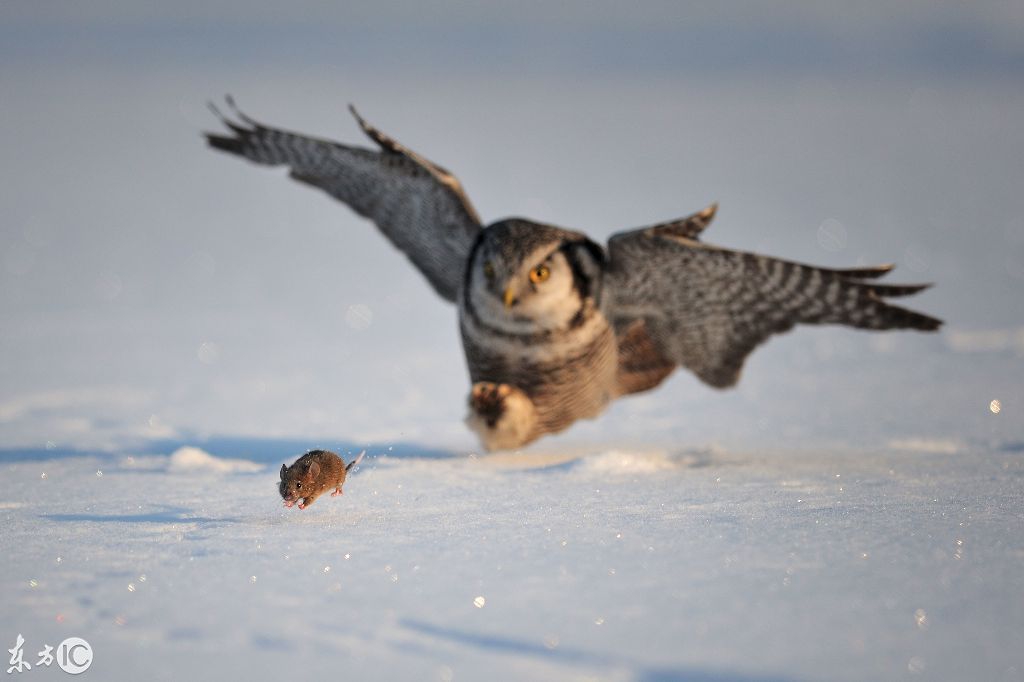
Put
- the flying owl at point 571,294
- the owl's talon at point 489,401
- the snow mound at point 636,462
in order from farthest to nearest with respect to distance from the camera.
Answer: the owl's talon at point 489,401
the flying owl at point 571,294
the snow mound at point 636,462

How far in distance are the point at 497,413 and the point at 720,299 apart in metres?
0.95

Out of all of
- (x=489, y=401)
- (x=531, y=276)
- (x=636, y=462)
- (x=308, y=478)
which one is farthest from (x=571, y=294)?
(x=308, y=478)

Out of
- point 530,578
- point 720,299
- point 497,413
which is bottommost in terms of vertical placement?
point 530,578

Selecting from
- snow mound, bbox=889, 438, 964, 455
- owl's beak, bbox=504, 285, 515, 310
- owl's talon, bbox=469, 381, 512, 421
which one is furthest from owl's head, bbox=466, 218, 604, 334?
snow mound, bbox=889, 438, 964, 455

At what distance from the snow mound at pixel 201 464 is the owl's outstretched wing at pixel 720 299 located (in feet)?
4.84

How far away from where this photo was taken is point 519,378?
149 inches

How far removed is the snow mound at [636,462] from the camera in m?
3.33

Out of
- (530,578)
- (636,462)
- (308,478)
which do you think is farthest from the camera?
(636,462)

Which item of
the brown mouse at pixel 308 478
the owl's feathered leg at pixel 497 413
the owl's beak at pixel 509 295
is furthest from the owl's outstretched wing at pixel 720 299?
the brown mouse at pixel 308 478

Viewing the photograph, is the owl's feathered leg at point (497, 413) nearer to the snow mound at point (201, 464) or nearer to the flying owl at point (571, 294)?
the flying owl at point (571, 294)

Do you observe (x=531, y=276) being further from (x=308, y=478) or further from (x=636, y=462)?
(x=308, y=478)

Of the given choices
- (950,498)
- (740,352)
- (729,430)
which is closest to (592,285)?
(740,352)

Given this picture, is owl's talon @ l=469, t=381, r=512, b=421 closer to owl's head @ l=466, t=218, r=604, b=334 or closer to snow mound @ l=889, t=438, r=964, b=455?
owl's head @ l=466, t=218, r=604, b=334

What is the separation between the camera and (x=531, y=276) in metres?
3.48
